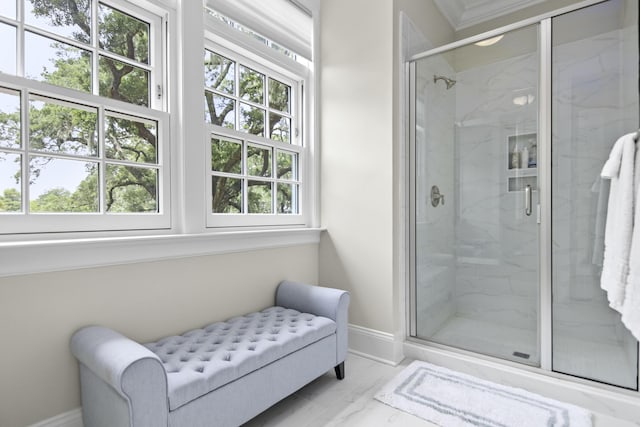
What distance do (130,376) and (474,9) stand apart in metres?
3.96

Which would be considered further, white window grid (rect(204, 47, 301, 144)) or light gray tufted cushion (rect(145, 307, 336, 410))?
white window grid (rect(204, 47, 301, 144))

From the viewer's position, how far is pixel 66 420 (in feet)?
4.72

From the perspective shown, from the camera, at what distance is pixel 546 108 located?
6.73 feet

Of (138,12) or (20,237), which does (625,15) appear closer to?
(138,12)

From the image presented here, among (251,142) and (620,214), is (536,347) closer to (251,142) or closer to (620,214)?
(620,214)

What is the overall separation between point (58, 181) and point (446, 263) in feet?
8.42

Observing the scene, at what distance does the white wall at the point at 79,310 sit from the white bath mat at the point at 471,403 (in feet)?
3.64

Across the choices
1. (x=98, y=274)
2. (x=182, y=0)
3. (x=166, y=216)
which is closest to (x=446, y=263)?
(x=166, y=216)

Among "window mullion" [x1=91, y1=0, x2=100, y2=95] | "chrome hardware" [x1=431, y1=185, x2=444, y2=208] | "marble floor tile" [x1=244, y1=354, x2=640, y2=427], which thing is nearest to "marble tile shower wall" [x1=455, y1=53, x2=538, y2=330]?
"chrome hardware" [x1=431, y1=185, x2=444, y2=208]

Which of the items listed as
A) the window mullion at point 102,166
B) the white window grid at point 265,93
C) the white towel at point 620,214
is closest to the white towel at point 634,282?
the white towel at point 620,214

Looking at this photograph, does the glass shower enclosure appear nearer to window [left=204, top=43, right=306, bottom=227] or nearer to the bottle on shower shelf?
the bottle on shower shelf

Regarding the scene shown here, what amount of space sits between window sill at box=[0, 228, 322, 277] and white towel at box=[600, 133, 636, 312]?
6.18 feet

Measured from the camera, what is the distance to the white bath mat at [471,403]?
169cm

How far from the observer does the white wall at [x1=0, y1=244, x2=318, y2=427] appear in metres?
1.31
